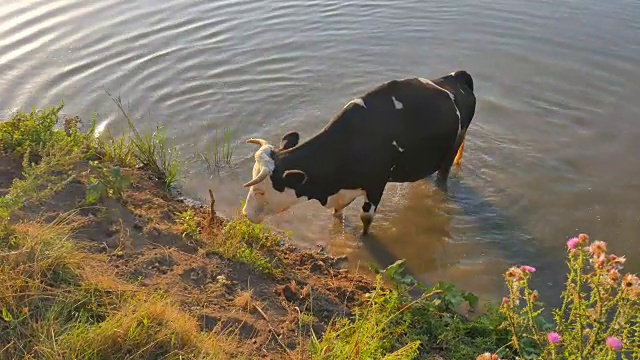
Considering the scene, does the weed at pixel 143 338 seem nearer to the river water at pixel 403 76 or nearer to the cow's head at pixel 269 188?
the cow's head at pixel 269 188

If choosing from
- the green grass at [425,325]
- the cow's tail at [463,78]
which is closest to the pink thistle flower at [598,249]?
the green grass at [425,325]

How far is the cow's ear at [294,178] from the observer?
18.8ft

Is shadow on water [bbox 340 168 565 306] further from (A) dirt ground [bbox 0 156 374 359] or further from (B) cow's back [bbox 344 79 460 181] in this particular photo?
(A) dirt ground [bbox 0 156 374 359]

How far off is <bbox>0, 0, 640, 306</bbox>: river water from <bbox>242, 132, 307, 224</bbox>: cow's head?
759 mm

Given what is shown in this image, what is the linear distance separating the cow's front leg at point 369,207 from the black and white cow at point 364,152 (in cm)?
1

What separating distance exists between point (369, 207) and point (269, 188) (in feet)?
3.96

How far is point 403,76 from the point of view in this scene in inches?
384

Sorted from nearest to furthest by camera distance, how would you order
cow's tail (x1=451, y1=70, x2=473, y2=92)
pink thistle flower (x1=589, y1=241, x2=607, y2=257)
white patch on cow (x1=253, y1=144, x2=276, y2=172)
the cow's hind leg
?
1. pink thistle flower (x1=589, y1=241, x2=607, y2=257)
2. white patch on cow (x1=253, y1=144, x2=276, y2=172)
3. the cow's hind leg
4. cow's tail (x1=451, y1=70, x2=473, y2=92)

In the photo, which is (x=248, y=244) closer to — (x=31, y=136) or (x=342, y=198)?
(x=342, y=198)

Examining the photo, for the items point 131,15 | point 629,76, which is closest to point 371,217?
point 629,76

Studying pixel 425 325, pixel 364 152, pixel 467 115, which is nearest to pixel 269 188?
pixel 364 152

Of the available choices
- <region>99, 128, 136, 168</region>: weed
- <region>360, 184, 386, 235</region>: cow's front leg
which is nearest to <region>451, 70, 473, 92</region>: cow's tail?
<region>360, 184, 386, 235</region>: cow's front leg

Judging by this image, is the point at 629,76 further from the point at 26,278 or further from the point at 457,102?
the point at 26,278

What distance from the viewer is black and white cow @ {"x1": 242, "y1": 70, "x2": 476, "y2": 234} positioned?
19.6 ft
